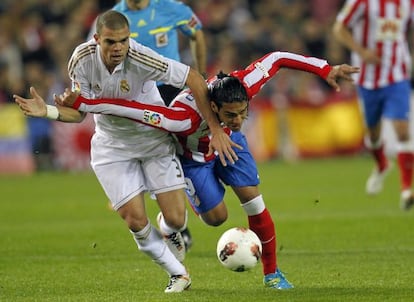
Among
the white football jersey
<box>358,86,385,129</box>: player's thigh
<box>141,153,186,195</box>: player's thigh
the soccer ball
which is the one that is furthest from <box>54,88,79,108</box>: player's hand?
<box>358,86,385,129</box>: player's thigh

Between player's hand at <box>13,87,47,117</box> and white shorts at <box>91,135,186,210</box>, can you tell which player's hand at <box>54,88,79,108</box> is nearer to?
player's hand at <box>13,87,47,117</box>

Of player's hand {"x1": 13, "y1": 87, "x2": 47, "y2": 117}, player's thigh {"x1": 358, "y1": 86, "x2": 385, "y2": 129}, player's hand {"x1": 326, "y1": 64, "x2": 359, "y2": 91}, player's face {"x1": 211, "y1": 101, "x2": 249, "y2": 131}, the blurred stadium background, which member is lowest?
the blurred stadium background

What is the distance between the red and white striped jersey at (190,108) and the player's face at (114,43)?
0.32 metres

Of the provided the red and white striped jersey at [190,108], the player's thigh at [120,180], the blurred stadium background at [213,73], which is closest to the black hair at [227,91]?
the red and white striped jersey at [190,108]

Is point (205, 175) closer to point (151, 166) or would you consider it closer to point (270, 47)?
point (151, 166)

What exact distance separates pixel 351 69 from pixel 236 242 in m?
1.59

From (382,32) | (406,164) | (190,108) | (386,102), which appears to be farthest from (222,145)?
(382,32)

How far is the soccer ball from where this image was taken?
748 cm

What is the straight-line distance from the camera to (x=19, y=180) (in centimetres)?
1920

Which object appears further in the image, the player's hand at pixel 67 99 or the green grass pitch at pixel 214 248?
the green grass pitch at pixel 214 248

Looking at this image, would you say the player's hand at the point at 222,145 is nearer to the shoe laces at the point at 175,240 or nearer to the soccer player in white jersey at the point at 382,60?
the shoe laces at the point at 175,240

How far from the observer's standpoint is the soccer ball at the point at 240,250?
748 cm

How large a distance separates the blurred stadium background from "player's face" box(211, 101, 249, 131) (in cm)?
1249

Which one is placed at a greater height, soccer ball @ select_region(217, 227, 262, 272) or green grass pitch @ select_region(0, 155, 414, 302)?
soccer ball @ select_region(217, 227, 262, 272)
